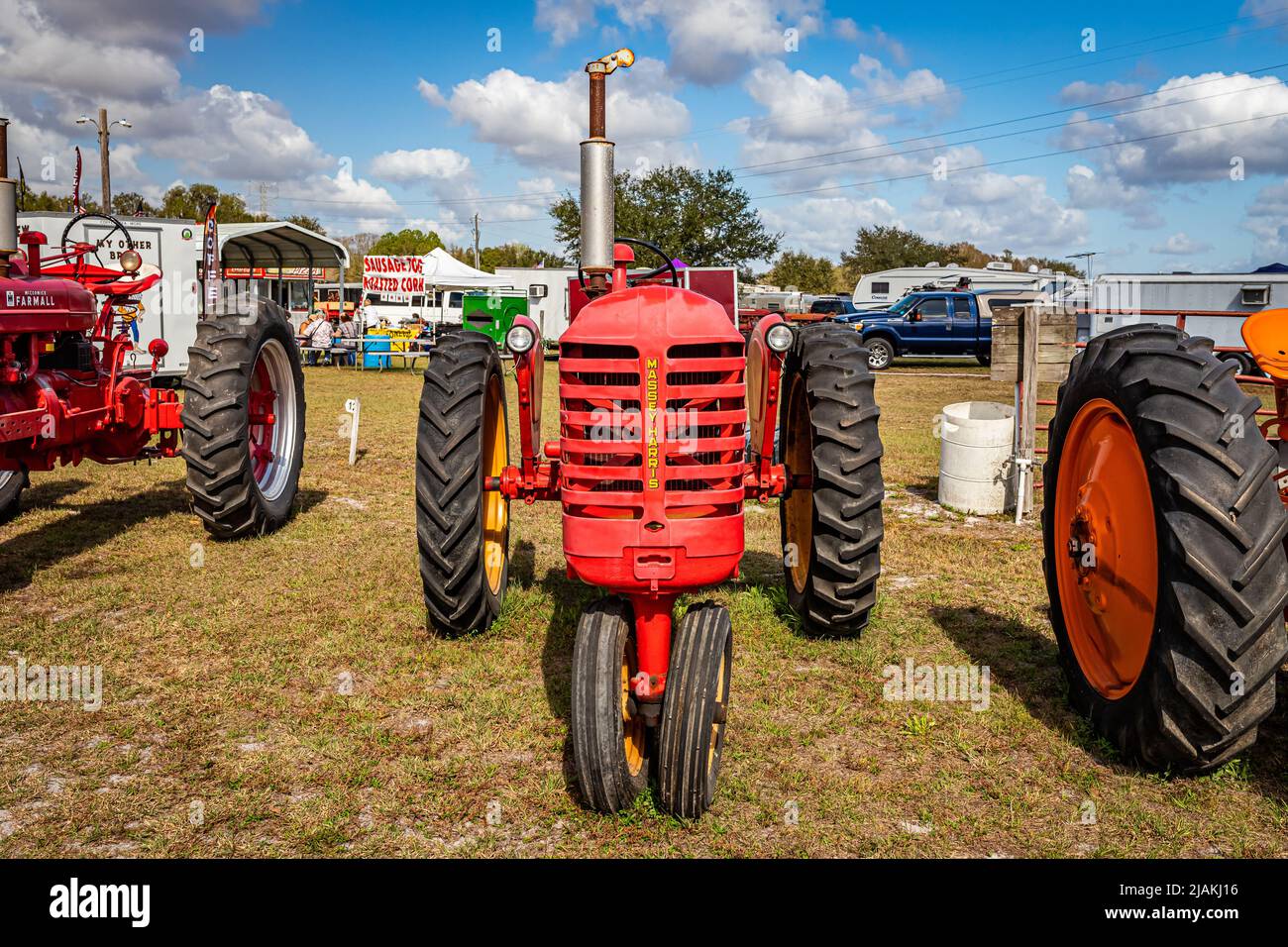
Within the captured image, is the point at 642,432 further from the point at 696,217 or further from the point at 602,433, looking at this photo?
the point at 696,217

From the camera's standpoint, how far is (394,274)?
3644 cm

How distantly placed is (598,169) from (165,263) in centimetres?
1420

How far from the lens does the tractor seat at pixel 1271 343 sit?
12.2ft

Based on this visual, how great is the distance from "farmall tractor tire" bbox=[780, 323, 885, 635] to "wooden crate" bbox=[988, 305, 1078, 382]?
136 inches

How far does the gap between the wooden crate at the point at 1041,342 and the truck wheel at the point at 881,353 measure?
692 inches

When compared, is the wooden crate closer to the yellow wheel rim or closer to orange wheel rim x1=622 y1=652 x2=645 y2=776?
the yellow wheel rim

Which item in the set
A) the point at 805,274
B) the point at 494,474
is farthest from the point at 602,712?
the point at 805,274

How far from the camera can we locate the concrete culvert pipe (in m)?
8.04

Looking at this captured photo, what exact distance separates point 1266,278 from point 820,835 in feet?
81.6

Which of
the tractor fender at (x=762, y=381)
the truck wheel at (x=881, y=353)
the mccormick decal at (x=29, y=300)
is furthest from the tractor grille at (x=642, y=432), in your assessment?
the truck wheel at (x=881, y=353)

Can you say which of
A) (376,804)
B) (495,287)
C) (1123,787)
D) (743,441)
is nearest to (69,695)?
(376,804)

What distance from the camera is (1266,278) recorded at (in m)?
22.9

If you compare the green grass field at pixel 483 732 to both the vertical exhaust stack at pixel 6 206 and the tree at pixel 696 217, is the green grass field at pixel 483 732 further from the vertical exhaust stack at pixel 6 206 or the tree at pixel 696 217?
the tree at pixel 696 217

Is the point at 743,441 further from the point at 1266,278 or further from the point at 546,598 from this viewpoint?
A: the point at 1266,278
